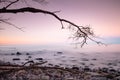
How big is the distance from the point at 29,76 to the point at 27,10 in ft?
24.4

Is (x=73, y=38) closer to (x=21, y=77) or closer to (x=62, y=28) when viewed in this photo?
(x=62, y=28)

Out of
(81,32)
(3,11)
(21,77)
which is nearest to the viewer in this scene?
(3,11)

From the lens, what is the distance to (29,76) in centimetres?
1220

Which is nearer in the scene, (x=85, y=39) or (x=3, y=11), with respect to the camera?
(x=3, y=11)

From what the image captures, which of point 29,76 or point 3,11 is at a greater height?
point 3,11

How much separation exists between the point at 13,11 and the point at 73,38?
2.38 meters

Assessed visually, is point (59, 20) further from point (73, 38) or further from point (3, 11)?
point (3, 11)

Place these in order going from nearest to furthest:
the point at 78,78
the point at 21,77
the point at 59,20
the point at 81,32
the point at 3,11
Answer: the point at 3,11, the point at 59,20, the point at 81,32, the point at 21,77, the point at 78,78

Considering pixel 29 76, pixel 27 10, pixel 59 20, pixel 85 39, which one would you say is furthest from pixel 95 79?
pixel 27 10

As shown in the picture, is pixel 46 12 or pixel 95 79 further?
pixel 95 79

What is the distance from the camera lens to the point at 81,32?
6.82m

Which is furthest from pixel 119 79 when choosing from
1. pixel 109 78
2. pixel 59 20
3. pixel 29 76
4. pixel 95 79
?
pixel 59 20

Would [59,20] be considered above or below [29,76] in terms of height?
above

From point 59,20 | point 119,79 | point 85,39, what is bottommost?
point 119,79
